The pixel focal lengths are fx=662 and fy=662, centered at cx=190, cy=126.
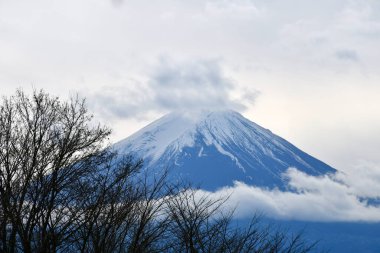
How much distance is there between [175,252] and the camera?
1672 centimetres

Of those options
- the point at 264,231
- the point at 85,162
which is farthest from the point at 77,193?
the point at 264,231

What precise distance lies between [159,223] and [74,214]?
197cm

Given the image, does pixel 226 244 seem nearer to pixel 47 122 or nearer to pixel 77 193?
pixel 77 193

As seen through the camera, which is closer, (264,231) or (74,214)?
(74,214)

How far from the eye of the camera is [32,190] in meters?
15.6

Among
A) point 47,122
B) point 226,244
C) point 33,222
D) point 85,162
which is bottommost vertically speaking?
point 226,244

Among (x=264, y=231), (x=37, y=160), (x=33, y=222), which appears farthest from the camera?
(x=264, y=231)

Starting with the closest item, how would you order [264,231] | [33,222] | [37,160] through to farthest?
[33,222] → [37,160] → [264,231]

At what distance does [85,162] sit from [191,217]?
117 inches

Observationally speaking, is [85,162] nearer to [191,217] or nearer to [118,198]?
[118,198]

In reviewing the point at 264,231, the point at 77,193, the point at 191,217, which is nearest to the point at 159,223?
the point at 191,217

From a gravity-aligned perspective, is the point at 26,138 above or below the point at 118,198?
above

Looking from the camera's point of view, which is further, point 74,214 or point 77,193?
point 77,193

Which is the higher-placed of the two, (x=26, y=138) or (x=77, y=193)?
(x=26, y=138)
